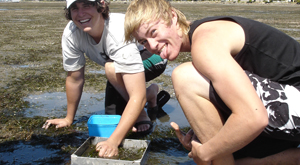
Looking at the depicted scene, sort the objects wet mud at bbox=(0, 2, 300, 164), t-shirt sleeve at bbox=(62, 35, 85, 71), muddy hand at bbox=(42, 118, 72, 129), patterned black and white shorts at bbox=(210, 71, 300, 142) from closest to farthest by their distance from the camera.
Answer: patterned black and white shorts at bbox=(210, 71, 300, 142), wet mud at bbox=(0, 2, 300, 164), t-shirt sleeve at bbox=(62, 35, 85, 71), muddy hand at bbox=(42, 118, 72, 129)

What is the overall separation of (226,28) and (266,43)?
30 centimetres

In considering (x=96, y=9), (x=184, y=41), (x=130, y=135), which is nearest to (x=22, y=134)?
(x=130, y=135)

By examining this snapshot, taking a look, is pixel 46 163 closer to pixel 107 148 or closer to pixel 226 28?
pixel 107 148

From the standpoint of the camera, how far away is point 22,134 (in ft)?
10.7

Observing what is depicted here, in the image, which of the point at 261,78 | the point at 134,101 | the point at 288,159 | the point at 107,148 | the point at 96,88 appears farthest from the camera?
the point at 96,88

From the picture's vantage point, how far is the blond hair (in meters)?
2.16

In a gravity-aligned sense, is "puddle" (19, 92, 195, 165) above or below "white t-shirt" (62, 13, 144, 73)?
below

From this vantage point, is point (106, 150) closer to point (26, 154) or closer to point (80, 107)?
point (26, 154)

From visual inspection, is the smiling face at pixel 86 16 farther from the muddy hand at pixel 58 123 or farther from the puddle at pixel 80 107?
the puddle at pixel 80 107

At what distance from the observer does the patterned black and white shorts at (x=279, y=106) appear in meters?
1.95

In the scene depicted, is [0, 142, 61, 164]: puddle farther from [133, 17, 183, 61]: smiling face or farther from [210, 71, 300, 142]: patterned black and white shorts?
[210, 71, 300, 142]: patterned black and white shorts

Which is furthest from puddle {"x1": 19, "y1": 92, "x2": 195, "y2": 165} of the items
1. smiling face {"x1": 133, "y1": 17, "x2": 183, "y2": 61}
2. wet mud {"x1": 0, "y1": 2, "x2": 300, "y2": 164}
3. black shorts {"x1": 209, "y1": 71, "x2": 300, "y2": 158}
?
smiling face {"x1": 133, "y1": 17, "x2": 183, "y2": 61}

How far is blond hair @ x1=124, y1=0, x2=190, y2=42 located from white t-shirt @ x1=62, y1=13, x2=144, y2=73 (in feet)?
A: 2.29

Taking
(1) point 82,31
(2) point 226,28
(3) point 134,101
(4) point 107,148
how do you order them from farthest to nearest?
1. (1) point 82,31
2. (3) point 134,101
3. (4) point 107,148
4. (2) point 226,28
